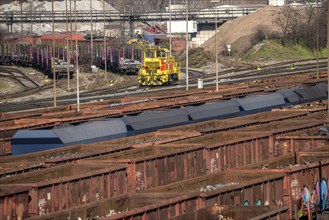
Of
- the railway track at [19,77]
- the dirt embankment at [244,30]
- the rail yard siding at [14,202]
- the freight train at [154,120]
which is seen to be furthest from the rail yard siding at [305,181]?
the dirt embankment at [244,30]

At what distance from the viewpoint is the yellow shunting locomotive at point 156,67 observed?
74.2 metres

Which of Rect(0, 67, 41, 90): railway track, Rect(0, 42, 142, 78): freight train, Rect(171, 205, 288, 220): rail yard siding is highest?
Rect(171, 205, 288, 220): rail yard siding

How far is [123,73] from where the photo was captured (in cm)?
8938

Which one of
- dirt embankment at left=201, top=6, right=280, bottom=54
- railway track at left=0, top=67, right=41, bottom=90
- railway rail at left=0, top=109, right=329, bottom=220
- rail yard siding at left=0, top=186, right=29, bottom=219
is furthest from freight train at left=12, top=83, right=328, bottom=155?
dirt embankment at left=201, top=6, right=280, bottom=54

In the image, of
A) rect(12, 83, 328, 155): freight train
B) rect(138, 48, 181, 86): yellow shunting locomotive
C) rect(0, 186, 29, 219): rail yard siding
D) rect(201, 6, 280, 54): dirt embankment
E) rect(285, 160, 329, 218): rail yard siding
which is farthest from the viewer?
rect(201, 6, 280, 54): dirt embankment

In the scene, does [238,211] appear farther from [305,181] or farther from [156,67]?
[156,67]

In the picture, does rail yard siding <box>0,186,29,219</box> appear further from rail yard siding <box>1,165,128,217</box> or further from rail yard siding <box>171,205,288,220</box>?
rail yard siding <box>171,205,288,220</box>

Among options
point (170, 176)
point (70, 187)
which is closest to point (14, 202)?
point (70, 187)

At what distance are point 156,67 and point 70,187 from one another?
4891 centimetres

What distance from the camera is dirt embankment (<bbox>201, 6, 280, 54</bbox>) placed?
347 feet

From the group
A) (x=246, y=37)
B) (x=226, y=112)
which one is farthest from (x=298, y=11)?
(x=226, y=112)

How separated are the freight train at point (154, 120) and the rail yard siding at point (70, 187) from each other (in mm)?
7734

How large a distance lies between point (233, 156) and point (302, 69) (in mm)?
52732

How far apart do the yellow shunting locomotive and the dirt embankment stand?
29.2 meters
